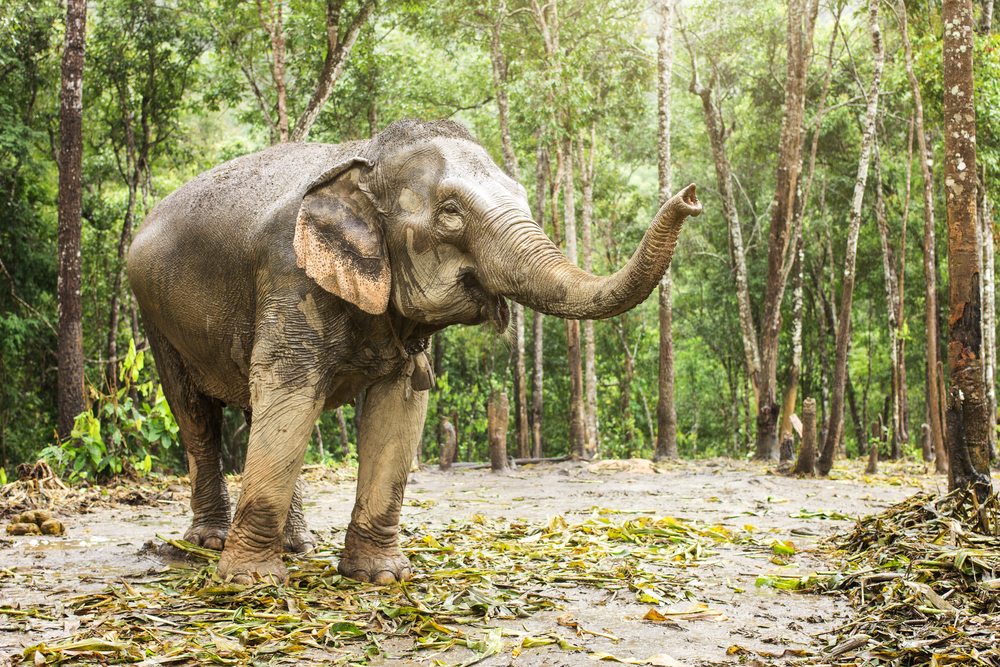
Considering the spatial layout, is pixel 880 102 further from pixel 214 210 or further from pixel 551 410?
pixel 214 210

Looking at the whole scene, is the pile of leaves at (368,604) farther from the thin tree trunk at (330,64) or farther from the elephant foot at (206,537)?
the thin tree trunk at (330,64)

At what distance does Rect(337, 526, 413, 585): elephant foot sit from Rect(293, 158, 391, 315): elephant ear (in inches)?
62.2

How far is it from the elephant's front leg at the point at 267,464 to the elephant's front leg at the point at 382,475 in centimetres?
55

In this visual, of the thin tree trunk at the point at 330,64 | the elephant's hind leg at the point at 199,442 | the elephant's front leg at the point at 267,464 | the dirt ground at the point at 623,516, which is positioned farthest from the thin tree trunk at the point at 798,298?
the elephant's front leg at the point at 267,464

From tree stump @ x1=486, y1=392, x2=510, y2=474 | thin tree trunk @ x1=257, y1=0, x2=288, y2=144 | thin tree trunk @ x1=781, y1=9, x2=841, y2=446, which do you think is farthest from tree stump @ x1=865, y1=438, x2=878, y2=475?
thin tree trunk @ x1=257, y1=0, x2=288, y2=144

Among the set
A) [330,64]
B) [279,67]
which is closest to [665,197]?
[330,64]

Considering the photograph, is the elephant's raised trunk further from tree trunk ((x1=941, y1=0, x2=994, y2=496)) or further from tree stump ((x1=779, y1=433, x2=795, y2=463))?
tree stump ((x1=779, y1=433, x2=795, y2=463))

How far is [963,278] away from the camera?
20.2ft

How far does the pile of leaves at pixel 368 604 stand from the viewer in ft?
12.8

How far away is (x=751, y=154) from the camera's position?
90.6ft

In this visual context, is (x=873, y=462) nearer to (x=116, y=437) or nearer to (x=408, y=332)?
(x=408, y=332)

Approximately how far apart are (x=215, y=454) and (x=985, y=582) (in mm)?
5150

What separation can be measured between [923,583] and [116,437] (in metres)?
8.78

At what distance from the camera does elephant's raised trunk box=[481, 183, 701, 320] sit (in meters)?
3.69
